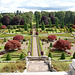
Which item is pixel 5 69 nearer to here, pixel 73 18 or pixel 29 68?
pixel 29 68

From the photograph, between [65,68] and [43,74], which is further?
[65,68]

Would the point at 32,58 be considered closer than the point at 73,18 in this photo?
Yes

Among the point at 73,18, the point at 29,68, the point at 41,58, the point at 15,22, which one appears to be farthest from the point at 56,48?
the point at 73,18

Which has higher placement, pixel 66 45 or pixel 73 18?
pixel 73 18

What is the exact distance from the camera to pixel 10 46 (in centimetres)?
3272

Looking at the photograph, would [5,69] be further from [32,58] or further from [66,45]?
[66,45]

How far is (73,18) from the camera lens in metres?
96.4

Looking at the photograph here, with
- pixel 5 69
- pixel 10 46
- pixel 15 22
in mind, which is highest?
pixel 15 22

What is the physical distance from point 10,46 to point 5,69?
45.5ft

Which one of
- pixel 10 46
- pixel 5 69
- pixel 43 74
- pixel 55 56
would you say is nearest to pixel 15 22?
pixel 10 46

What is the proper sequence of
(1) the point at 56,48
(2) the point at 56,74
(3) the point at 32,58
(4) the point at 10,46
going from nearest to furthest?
(2) the point at 56,74 → (3) the point at 32,58 → (4) the point at 10,46 → (1) the point at 56,48

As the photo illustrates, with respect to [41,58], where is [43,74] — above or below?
above

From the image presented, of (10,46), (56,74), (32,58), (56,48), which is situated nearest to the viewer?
(56,74)

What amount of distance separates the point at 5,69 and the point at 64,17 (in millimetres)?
91277
